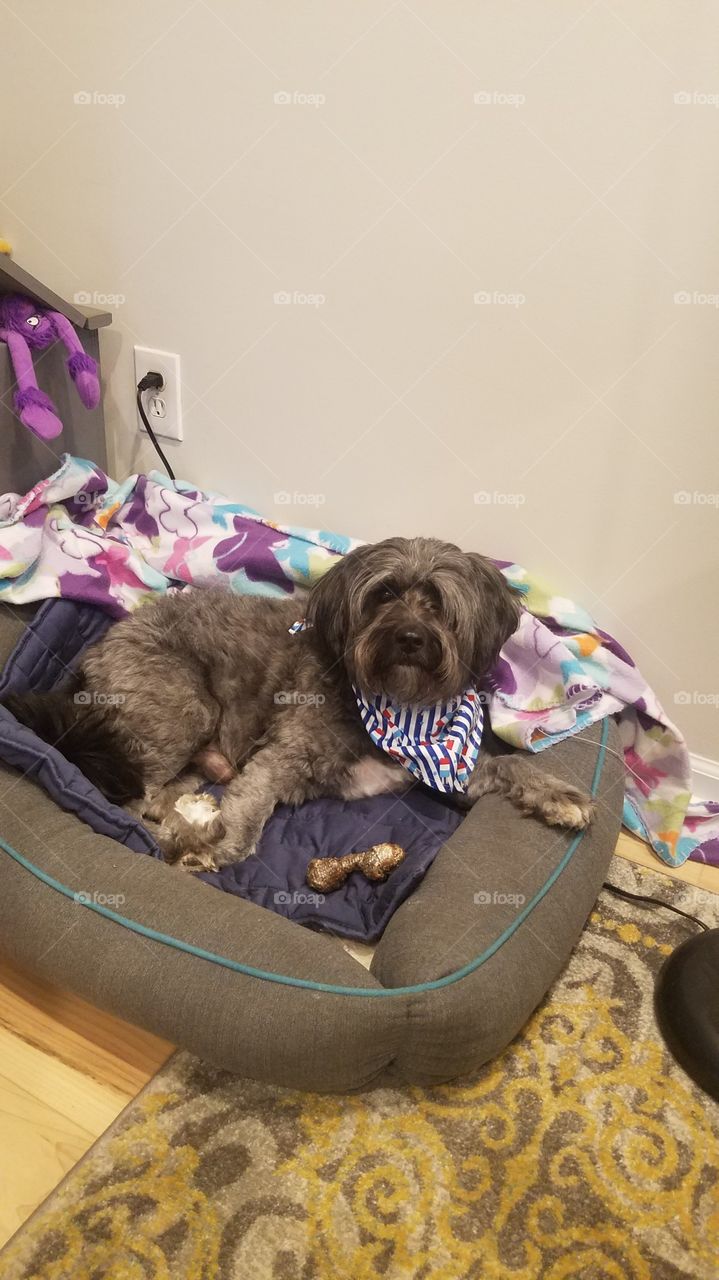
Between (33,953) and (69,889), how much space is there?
0.14m

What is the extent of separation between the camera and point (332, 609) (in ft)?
7.19

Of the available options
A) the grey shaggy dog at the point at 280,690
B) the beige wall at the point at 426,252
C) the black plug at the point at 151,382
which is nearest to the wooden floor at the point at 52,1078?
the grey shaggy dog at the point at 280,690

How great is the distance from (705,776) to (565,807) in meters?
0.72

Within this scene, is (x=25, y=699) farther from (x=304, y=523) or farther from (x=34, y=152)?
(x=34, y=152)

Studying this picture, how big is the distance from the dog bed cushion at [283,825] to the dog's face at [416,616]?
1.19 feet

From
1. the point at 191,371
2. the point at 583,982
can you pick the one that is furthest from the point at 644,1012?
the point at 191,371

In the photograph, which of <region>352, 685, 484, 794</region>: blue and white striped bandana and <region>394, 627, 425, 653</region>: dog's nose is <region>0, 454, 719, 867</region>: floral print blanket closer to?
<region>352, 685, 484, 794</region>: blue and white striped bandana

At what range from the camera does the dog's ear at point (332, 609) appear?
85.4 inches

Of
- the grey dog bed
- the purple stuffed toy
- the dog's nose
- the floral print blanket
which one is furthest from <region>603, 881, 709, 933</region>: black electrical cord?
the purple stuffed toy

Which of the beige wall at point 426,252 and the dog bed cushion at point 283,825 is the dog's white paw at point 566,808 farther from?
the beige wall at point 426,252

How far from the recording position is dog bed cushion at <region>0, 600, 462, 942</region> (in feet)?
6.68

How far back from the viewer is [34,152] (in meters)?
2.83

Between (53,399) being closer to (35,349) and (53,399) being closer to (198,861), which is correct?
(35,349)

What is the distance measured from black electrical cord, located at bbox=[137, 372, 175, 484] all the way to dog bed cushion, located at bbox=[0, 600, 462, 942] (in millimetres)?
648
